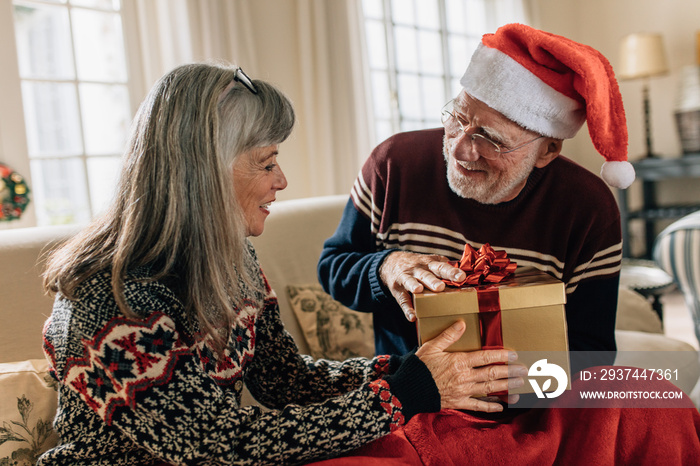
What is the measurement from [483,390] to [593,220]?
49 centimetres

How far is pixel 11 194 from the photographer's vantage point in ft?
8.28

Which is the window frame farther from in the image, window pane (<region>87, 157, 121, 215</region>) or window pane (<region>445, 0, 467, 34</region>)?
window pane (<region>445, 0, 467, 34</region>)

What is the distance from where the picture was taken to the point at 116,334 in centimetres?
94

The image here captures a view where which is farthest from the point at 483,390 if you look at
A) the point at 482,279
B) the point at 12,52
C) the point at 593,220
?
the point at 12,52

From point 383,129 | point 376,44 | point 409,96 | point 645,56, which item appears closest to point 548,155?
point 383,129

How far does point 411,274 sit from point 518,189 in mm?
385

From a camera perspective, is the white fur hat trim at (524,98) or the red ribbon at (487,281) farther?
the white fur hat trim at (524,98)

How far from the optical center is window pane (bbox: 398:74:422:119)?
423 cm

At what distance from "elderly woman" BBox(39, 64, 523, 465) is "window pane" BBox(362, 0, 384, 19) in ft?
10.1

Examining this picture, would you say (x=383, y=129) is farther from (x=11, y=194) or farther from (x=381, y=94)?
(x=11, y=194)

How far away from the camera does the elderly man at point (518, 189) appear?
4.15ft

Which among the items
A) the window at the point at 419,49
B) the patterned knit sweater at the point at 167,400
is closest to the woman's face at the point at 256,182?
the patterned knit sweater at the point at 167,400

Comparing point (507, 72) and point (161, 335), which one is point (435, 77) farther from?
point (161, 335)

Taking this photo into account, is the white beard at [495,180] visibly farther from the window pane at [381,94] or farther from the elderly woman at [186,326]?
the window pane at [381,94]
